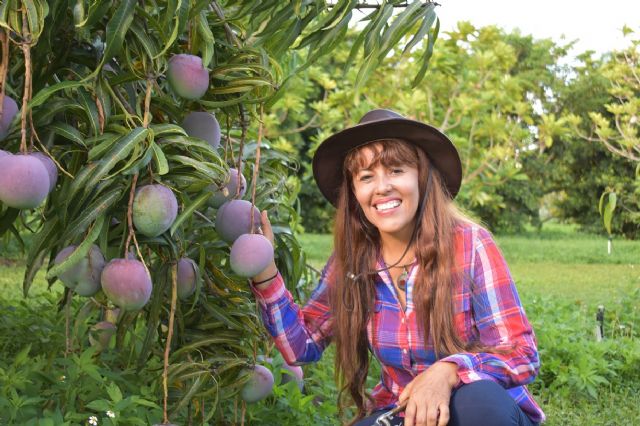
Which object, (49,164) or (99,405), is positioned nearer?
(49,164)

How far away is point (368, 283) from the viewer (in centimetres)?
192

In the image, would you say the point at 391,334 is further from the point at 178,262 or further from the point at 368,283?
the point at 178,262

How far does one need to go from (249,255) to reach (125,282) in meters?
0.27

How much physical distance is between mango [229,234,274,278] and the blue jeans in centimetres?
45

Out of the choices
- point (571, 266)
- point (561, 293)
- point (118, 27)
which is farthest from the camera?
point (571, 266)

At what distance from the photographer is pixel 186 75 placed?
138 centimetres

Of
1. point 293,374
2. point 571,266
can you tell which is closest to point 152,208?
point 293,374

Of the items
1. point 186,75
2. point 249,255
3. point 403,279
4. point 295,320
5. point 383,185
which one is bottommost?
point 295,320

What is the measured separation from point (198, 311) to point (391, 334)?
0.43m

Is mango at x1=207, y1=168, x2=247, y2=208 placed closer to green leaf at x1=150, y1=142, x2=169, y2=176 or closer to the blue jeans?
green leaf at x1=150, y1=142, x2=169, y2=176

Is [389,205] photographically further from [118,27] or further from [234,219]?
[118,27]

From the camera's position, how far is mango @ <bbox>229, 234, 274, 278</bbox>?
1.49 metres

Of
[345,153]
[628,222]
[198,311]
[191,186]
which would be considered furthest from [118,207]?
[628,222]

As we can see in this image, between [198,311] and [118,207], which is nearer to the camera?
[118,207]
